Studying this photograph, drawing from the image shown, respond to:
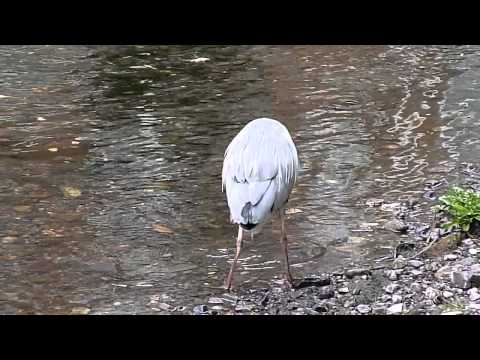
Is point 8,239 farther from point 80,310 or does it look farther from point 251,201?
point 251,201

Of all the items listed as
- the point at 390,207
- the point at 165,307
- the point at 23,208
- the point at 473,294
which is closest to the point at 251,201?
the point at 165,307

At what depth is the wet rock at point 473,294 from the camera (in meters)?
4.01

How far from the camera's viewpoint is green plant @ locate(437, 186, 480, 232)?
469cm

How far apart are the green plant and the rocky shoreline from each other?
64 mm

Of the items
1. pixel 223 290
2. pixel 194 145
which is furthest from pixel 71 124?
pixel 223 290

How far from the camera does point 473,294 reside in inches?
159

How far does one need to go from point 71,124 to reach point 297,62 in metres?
3.41

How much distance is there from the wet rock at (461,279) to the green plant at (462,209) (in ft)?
1.72

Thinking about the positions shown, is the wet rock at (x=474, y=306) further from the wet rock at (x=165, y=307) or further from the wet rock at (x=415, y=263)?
the wet rock at (x=165, y=307)

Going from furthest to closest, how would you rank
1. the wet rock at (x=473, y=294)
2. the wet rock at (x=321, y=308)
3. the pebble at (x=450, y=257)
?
the pebble at (x=450, y=257)
the wet rock at (x=321, y=308)
the wet rock at (x=473, y=294)

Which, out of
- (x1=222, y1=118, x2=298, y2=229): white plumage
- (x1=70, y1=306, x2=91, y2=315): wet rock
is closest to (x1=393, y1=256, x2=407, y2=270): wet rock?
(x1=222, y1=118, x2=298, y2=229): white plumage

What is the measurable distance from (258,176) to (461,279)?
46.6 inches

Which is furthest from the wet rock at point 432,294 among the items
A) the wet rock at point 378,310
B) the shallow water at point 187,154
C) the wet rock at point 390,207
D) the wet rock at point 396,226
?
the wet rock at point 390,207
